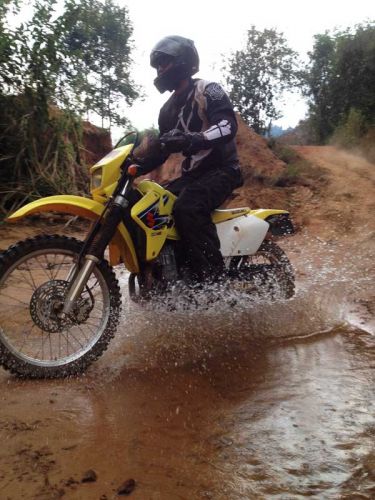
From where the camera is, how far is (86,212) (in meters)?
3.20

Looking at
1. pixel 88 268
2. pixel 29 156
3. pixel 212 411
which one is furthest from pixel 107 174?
pixel 29 156

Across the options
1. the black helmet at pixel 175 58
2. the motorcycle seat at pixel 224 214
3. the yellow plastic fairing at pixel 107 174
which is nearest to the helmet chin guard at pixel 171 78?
the black helmet at pixel 175 58

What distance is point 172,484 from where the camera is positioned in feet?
6.28

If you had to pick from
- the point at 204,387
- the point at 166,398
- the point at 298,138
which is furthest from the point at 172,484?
the point at 298,138

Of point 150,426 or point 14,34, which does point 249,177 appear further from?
point 150,426

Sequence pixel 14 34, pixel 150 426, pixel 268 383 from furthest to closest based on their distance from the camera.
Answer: pixel 14 34, pixel 268 383, pixel 150 426

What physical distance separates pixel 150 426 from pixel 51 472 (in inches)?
21.5

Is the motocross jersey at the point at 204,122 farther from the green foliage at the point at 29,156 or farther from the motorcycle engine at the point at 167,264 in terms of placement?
the green foliage at the point at 29,156

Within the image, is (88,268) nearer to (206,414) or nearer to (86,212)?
(86,212)

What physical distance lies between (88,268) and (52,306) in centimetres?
30

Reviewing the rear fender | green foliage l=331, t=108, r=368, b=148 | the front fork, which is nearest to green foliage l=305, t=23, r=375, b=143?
green foliage l=331, t=108, r=368, b=148

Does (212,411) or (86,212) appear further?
(86,212)

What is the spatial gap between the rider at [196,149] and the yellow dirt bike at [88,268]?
136 millimetres

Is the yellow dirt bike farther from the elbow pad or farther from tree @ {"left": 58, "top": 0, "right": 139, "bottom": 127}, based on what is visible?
tree @ {"left": 58, "top": 0, "right": 139, "bottom": 127}
